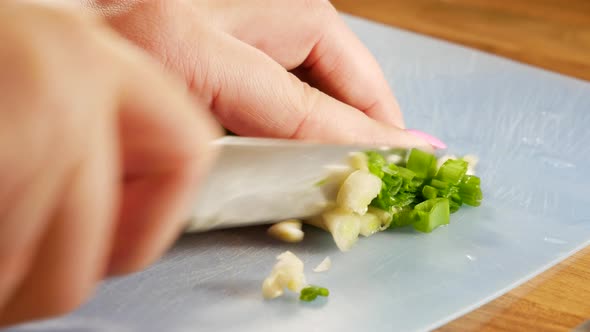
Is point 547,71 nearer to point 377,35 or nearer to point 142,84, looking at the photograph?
point 377,35

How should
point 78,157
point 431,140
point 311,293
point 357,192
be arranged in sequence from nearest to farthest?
point 78,157 → point 311,293 → point 357,192 → point 431,140

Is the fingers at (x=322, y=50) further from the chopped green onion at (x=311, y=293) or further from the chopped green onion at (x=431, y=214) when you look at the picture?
the chopped green onion at (x=311, y=293)

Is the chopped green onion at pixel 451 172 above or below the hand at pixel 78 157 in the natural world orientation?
below

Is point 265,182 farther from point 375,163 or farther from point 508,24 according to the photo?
point 508,24

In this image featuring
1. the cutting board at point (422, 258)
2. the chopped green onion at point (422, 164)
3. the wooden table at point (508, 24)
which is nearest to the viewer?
the cutting board at point (422, 258)

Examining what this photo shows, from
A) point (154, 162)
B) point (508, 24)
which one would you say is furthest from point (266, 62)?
point (508, 24)

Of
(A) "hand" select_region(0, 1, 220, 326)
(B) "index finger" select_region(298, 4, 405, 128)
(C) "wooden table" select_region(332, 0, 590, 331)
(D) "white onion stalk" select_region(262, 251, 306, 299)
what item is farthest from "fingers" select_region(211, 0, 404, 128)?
(A) "hand" select_region(0, 1, 220, 326)

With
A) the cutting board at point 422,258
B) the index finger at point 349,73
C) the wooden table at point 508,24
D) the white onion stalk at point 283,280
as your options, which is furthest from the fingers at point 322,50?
the wooden table at point 508,24
